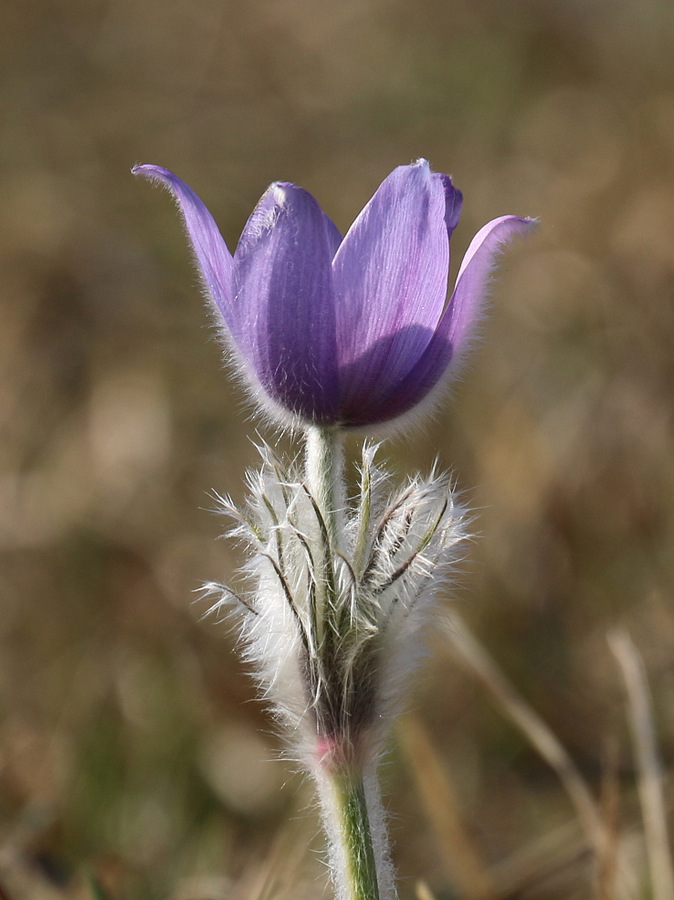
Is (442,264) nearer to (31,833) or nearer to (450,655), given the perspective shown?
(31,833)

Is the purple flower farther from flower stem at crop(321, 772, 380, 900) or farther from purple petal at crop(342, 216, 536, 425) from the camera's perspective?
flower stem at crop(321, 772, 380, 900)

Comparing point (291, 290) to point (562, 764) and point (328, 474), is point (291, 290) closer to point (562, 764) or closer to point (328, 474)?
point (328, 474)

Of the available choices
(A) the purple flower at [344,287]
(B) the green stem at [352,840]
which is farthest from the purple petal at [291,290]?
(B) the green stem at [352,840]

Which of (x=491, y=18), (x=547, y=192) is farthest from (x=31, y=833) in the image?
(x=491, y=18)

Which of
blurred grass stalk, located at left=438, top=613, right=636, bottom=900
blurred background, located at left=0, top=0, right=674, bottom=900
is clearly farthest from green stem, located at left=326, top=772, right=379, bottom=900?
blurred grass stalk, located at left=438, top=613, right=636, bottom=900

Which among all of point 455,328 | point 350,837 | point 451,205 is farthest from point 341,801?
point 451,205

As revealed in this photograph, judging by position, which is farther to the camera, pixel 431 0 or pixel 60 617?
pixel 431 0
